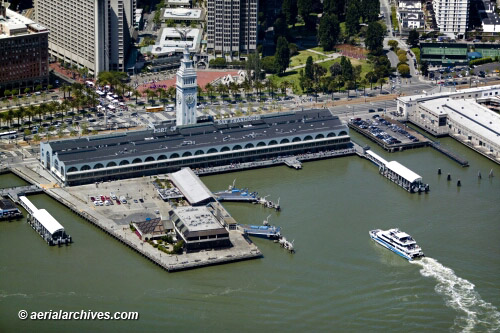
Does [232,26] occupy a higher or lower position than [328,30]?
higher

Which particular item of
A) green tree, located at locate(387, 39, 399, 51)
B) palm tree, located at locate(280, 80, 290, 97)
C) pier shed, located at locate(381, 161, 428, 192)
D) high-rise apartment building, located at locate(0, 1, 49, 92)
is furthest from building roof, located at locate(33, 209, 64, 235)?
green tree, located at locate(387, 39, 399, 51)

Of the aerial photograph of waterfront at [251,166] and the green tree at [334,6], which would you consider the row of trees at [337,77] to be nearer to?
the aerial photograph of waterfront at [251,166]

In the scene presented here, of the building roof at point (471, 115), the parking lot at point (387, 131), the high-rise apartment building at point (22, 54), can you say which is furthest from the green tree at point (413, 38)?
the high-rise apartment building at point (22, 54)

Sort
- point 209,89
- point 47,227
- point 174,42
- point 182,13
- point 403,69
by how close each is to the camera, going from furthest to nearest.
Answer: point 182,13 < point 174,42 < point 403,69 < point 209,89 < point 47,227

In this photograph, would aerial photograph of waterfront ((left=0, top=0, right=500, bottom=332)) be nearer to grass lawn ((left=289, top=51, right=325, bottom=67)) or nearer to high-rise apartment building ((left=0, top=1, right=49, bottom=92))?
high-rise apartment building ((left=0, top=1, right=49, bottom=92))

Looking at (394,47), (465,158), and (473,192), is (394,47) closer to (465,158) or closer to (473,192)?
(465,158)

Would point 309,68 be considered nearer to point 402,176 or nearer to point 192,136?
point 192,136

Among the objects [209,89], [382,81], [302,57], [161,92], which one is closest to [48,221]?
[161,92]
